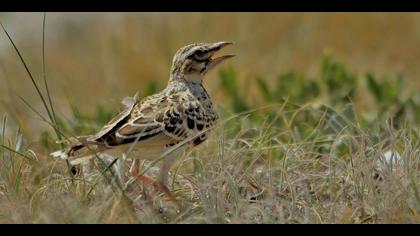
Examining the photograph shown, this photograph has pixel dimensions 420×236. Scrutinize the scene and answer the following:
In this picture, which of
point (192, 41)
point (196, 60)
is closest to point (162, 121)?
point (196, 60)

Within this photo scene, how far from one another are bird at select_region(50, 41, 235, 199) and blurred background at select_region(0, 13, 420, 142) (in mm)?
→ 4393

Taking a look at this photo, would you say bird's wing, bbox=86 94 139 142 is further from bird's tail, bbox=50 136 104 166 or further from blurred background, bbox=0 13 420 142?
blurred background, bbox=0 13 420 142

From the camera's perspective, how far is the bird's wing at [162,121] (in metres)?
5.12

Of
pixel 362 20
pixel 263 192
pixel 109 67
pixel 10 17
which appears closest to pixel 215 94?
pixel 109 67

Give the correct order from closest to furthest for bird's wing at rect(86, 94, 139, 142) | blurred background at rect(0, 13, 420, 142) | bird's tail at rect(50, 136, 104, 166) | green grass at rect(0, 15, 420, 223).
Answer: green grass at rect(0, 15, 420, 223) → bird's tail at rect(50, 136, 104, 166) → bird's wing at rect(86, 94, 139, 142) → blurred background at rect(0, 13, 420, 142)

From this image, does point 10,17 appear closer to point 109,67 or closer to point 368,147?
point 109,67

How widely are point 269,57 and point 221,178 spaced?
6.78 m

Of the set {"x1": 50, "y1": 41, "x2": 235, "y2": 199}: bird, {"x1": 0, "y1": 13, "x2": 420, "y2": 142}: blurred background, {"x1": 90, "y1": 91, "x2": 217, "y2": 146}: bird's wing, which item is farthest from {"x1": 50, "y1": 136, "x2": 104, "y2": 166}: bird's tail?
{"x1": 0, "y1": 13, "x2": 420, "y2": 142}: blurred background

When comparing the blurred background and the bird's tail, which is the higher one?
the bird's tail

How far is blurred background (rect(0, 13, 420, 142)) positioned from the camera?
11133mm

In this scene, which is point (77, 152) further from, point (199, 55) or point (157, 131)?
point (199, 55)

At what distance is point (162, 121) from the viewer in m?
5.23

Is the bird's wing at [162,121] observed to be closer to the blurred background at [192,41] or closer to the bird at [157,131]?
the bird at [157,131]

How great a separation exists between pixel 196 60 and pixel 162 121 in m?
0.66
